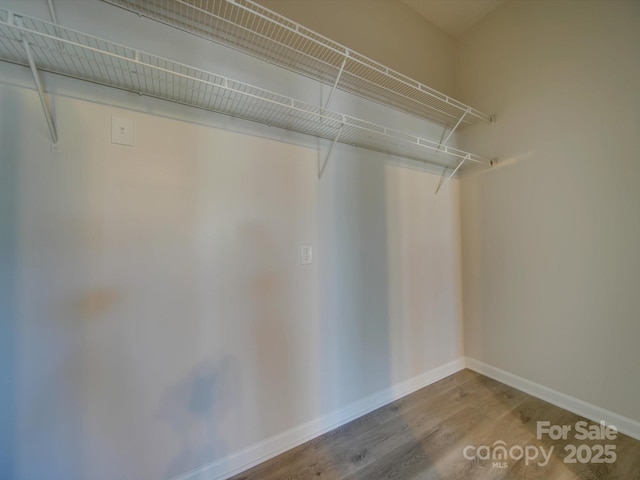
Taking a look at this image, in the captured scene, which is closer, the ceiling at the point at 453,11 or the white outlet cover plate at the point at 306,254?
the white outlet cover plate at the point at 306,254

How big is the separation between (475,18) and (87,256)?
321cm

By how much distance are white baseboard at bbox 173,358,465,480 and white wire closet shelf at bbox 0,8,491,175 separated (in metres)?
1.74

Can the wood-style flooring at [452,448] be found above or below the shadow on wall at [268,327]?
below

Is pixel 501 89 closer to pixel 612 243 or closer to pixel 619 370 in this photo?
pixel 612 243

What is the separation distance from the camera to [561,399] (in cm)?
173

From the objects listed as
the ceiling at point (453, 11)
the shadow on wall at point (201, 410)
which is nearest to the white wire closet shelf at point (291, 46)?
the ceiling at point (453, 11)

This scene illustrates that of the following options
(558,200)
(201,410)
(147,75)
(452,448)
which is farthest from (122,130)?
(558,200)

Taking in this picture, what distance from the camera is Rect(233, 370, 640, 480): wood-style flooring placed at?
4.18ft

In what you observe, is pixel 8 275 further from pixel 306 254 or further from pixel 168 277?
pixel 306 254

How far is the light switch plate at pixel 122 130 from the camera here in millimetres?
1046

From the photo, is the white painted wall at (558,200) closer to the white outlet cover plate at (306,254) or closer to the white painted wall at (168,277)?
the white painted wall at (168,277)

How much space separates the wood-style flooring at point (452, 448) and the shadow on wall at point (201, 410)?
9.6 inches

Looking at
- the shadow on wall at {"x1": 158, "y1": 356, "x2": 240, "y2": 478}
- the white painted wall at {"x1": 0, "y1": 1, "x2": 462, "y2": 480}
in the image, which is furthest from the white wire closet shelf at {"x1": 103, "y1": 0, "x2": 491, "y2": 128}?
the shadow on wall at {"x1": 158, "y1": 356, "x2": 240, "y2": 478}

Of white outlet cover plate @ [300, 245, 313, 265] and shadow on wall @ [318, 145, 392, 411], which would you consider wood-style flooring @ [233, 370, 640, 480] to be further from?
white outlet cover plate @ [300, 245, 313, 265]
